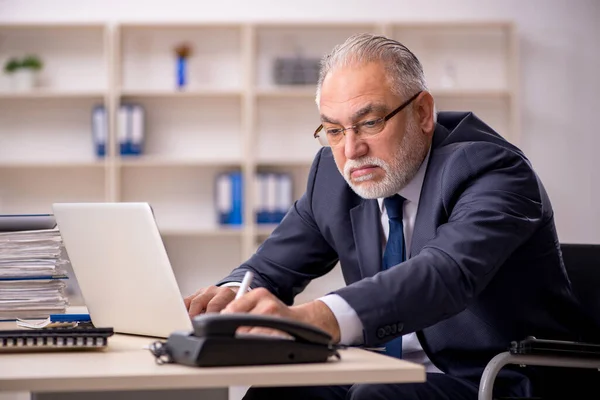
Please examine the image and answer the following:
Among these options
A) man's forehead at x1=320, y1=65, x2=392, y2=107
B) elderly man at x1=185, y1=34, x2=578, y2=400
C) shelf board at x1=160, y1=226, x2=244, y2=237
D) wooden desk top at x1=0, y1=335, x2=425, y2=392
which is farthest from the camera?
shelf board at x1=160, y1=226, x2=244, y2=237

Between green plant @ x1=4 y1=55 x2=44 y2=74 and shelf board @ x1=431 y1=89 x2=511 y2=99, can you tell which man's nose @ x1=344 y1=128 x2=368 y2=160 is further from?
green plant @ x1=4 y1=55 x2=44 y2=74

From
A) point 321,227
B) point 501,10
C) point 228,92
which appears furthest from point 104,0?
point 321,227

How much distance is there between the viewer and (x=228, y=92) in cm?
512

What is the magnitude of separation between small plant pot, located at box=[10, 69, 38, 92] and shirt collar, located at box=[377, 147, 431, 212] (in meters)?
3.93

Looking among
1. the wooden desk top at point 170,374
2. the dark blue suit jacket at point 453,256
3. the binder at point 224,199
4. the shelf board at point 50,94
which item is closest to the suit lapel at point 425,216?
the dark blue suit jacket at point 453,256

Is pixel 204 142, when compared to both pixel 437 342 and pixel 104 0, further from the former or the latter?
pixel 437 342

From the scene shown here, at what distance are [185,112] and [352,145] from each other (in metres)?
3.77

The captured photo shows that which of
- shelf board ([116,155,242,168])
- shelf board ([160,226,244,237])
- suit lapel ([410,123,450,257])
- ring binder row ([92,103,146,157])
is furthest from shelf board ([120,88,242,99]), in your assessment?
suit lapel ([410,123,450,257])

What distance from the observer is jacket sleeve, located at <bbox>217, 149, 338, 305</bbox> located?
6.61ft

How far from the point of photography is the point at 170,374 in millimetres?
1009

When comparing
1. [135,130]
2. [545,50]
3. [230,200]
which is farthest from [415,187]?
[545,50]

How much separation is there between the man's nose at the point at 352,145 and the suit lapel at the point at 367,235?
14 cm

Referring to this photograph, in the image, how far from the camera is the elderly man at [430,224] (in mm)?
1478

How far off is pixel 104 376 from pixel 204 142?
4.48 metres
